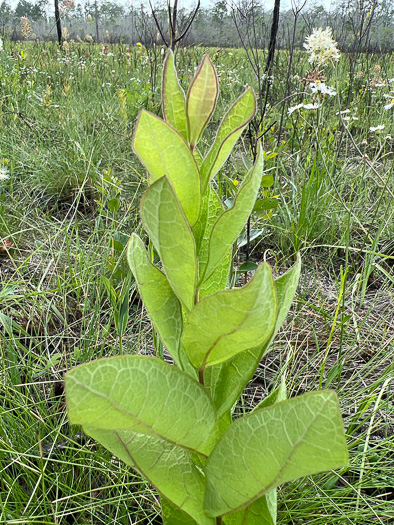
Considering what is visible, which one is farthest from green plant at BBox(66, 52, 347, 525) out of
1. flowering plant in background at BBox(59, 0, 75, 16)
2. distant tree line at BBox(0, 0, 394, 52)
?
flowering plant in background at BBox(59, 0, 75, 16)

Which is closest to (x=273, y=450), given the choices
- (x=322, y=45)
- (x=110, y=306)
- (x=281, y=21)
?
(x=110, y=306)

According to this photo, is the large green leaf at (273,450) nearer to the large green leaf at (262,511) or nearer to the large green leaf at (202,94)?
the large green leaf at (262,511)

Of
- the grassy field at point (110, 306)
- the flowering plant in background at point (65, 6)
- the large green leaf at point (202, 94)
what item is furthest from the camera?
the flowering plant in background at point (65, 6)

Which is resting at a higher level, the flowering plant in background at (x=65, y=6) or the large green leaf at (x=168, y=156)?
the flowering plant in background at (x=65, y=6)

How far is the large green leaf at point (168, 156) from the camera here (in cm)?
44

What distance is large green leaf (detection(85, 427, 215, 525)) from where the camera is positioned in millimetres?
484

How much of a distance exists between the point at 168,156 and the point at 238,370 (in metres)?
0.27

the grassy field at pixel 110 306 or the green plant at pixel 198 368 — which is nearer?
the green plant at pixel 198 368

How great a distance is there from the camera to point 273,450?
1.42 ft

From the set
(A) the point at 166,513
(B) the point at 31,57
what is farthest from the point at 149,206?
(B) the point at 31,57

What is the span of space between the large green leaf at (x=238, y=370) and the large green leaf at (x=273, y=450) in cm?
7

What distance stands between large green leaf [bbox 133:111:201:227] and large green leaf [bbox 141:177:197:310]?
62 mm

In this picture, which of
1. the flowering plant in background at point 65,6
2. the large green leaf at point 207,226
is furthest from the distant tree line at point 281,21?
the large green leaf at point 207,226

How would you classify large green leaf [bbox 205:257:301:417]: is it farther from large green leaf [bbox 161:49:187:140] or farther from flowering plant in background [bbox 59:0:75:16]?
flowering plant in background [bbox 59:0:75:16]
